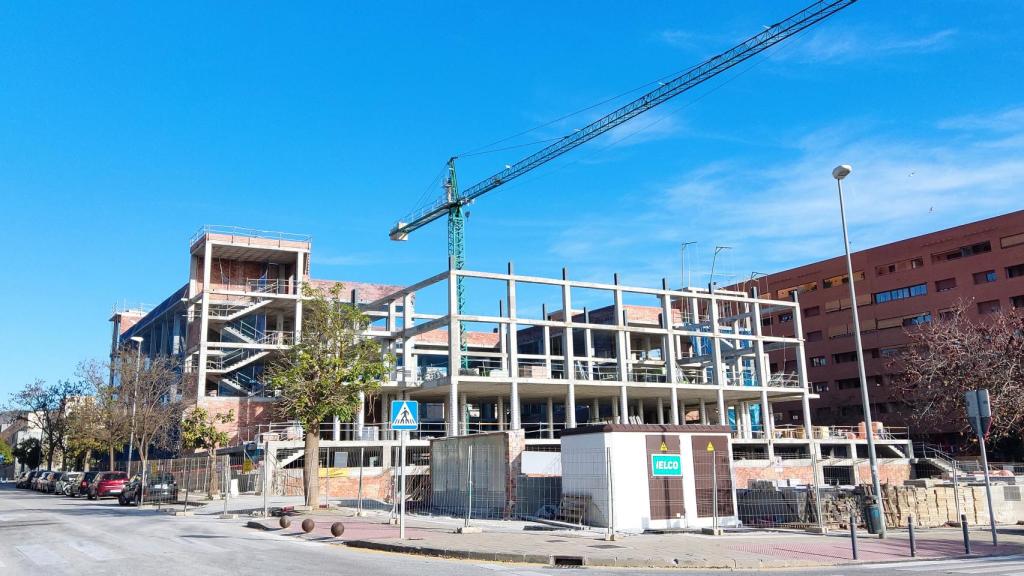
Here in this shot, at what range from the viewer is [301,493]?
130 ft

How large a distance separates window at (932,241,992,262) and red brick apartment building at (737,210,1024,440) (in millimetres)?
79

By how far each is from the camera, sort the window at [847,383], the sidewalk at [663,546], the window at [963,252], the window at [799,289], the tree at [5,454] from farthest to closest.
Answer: the tree at [5,454]
the window at [799,289]
the window at [847,383]
the window at [963,252]
the sidewalk at [663,546]

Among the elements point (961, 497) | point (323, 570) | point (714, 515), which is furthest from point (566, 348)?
point (323, 570)

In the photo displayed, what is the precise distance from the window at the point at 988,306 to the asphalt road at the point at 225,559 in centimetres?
5697

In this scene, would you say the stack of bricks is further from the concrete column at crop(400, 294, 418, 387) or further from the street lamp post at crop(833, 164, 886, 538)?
the concrete column at crop(400, 294, 418, 387)

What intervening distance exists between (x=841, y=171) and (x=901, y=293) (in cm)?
5776

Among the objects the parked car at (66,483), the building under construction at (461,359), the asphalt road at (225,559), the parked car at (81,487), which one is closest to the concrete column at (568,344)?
the building under construction at (461,359)

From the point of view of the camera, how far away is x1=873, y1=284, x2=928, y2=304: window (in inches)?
2746

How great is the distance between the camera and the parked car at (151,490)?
34.7m

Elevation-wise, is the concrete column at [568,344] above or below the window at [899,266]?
below

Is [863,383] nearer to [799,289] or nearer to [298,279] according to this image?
[298,279]

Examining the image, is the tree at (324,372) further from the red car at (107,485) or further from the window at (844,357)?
the window at (844,357)

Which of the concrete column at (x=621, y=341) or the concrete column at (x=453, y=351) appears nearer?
the concrete column at (x=453, y=351)

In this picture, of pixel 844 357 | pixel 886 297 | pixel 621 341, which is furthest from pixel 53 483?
pixel 886 297
